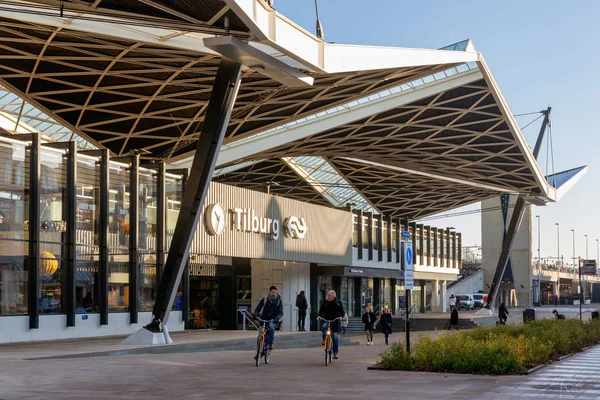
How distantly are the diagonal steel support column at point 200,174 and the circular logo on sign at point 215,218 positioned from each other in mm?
10053

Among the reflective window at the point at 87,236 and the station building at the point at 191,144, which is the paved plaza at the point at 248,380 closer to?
the station building at the point at 191,144

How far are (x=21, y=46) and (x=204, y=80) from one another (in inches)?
282

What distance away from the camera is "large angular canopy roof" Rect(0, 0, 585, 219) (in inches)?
882

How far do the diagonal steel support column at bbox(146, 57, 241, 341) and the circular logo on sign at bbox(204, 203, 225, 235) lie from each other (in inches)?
396

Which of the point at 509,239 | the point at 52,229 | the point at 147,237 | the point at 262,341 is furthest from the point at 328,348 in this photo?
the point at 509,239

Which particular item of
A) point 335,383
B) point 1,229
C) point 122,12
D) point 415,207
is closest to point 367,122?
point 1,229

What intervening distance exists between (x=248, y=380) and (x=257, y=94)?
2151 centimetres

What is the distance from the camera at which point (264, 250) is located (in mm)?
42031

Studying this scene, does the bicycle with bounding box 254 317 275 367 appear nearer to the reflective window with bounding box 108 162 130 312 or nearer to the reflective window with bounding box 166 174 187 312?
the reflective window with bounding box 108 162 130 312

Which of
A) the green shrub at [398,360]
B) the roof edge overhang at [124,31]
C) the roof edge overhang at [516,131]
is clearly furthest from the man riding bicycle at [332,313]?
the roof edge overhang at [516,131]

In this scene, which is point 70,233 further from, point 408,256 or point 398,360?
point 398,360

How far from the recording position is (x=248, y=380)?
15.7 meters

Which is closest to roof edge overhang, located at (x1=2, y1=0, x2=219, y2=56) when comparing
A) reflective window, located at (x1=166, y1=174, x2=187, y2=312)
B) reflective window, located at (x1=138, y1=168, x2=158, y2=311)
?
reflective window, located at (x1=138, y1=168, x2=158, y2=311)

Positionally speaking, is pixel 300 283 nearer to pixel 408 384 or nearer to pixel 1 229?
pixel 1 229
